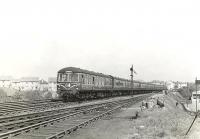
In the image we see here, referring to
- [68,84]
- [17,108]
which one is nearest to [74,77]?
[68,84]

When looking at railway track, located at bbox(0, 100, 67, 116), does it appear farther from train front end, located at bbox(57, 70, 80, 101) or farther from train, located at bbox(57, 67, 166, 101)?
train, located at bbox(57, 67, 166, 101)

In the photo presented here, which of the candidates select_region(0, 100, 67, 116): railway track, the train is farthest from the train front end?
select_region(0, 100, 67, 116): railway track

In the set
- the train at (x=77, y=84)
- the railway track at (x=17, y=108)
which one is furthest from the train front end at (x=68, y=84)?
the railway track at (x=17, y=108)

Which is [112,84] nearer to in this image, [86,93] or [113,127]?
[86,93]

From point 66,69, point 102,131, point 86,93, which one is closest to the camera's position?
point 102,131

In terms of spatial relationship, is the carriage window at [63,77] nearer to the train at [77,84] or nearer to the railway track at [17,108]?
the train at [77,84]

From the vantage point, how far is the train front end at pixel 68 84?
30.6m

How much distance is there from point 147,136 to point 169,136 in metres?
1.05

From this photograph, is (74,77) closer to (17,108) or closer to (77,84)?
(77,84)

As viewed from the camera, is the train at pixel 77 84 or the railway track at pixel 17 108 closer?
the railway track at pixel 17 108

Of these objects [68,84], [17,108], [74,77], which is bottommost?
[17,108]

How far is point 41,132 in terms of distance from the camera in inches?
485

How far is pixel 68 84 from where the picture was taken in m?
30.8

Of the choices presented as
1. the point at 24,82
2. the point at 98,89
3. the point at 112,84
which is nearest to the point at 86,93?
the point at 98,89
